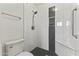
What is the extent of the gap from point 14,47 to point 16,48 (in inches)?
1.2

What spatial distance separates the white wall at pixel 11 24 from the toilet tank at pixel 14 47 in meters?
0.06

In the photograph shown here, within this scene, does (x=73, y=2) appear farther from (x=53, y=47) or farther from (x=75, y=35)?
(x=53, y=47)

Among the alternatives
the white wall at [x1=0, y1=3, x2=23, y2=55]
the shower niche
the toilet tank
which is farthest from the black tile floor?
the white wall at [x1=0, y1=3, x2=23, y2=55]

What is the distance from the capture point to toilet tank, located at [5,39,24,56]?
976mm

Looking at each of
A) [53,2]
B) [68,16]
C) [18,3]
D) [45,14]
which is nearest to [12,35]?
[18,3]

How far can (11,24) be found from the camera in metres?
1.00

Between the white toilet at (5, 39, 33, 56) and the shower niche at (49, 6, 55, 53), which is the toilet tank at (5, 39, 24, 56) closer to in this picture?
the white toilet at (5, 39, 33, 56)

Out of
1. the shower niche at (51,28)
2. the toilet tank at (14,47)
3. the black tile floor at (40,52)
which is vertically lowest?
the black tile floor at (40,52)

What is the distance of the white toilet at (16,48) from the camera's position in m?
0.98

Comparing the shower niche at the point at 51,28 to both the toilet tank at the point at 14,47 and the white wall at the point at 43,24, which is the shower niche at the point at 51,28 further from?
the toilet tank at the point at 14,47

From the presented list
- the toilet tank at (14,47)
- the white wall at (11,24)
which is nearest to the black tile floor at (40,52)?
the toilet tank at (14,47)

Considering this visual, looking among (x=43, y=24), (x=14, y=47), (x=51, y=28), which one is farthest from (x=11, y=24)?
(x=51, y=28)

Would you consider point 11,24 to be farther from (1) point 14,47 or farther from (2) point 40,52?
(2) point 40,52

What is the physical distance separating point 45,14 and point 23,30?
40cm
